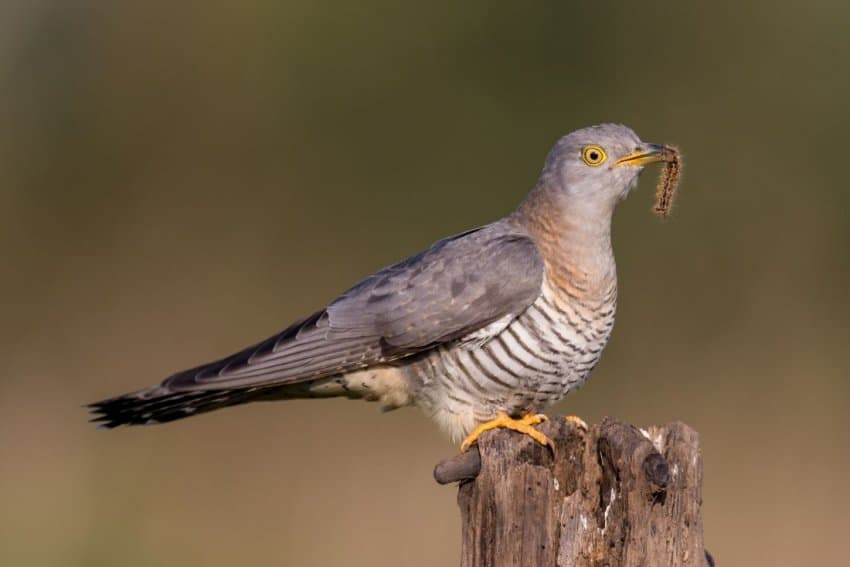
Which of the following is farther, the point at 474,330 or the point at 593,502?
the point at 474,330

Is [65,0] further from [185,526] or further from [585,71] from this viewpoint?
[185,526]

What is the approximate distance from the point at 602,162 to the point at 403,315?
2.60ft

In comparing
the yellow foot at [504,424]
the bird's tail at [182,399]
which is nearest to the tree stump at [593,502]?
the yellow foot at [504,424]

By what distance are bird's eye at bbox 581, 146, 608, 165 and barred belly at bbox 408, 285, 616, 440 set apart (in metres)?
0.44

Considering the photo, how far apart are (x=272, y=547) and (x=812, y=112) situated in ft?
13.3

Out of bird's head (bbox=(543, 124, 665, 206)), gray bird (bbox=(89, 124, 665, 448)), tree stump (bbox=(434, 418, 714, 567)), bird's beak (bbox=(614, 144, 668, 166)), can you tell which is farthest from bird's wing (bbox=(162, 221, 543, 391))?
tree stump (bbox=(434, 418, 714, 567))

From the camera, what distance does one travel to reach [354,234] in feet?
22.2

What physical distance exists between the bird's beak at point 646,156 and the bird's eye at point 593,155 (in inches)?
1.9

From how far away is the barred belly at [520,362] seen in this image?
12.0 ft

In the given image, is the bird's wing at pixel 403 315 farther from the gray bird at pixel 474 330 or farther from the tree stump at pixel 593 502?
the tree stump at pixel 593 502

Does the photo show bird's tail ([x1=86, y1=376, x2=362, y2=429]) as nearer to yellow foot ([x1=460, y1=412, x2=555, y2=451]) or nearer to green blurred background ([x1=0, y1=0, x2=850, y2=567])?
yellow foot ([x1=460, y1=412, x2=555, y2=451])

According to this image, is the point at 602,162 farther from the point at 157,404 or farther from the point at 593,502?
the point at 157,404

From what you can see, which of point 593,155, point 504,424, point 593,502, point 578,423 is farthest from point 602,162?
point 593,502

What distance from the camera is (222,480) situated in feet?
18.0
